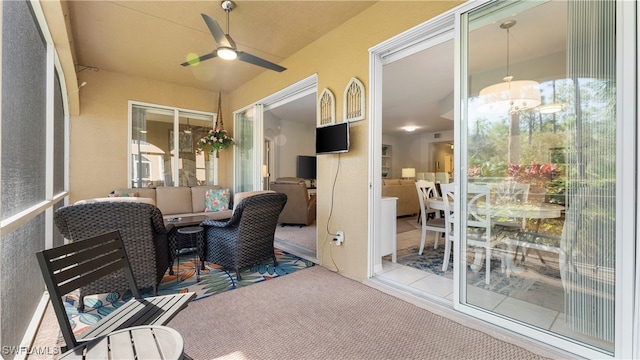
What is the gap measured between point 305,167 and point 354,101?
5.82 metres

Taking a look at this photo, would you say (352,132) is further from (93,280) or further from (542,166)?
(93,280)

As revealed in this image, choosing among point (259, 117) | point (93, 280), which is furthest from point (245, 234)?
point (259, 117)

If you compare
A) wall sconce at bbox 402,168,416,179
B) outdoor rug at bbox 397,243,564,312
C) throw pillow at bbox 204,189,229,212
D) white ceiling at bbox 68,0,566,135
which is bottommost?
outdoor rug at bbox 397,243,564,312

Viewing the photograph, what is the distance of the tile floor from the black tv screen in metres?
5.59

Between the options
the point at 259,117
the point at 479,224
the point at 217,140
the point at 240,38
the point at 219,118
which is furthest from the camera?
the point at 219,118

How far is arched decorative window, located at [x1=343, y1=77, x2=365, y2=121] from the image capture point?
289 cm

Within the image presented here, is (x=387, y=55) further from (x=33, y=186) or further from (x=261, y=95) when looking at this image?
(x=33, y=186)

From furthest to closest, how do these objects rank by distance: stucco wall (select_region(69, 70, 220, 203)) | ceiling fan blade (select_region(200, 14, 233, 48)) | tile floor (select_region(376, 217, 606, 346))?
stucco wall (select_region(69, 70, 220, 203)) < ceiling fan blade (select_region(200, 14, 233, 48)) < tile floor (select_region(376, 217, 606, 346))

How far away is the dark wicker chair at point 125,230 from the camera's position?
2072 millimetres

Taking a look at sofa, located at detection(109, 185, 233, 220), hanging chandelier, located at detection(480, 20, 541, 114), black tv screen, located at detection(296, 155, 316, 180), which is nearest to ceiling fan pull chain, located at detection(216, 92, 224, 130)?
sofa, located at detection(109, 185, 233, 220)

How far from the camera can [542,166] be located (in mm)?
1893

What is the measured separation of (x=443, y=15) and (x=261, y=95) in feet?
10.5

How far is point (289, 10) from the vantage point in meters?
2.85

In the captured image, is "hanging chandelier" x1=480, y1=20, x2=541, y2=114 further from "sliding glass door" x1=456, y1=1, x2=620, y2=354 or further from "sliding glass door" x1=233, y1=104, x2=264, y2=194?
"sliding glass door" x1=233, y1=104, x2=264, y2=194
